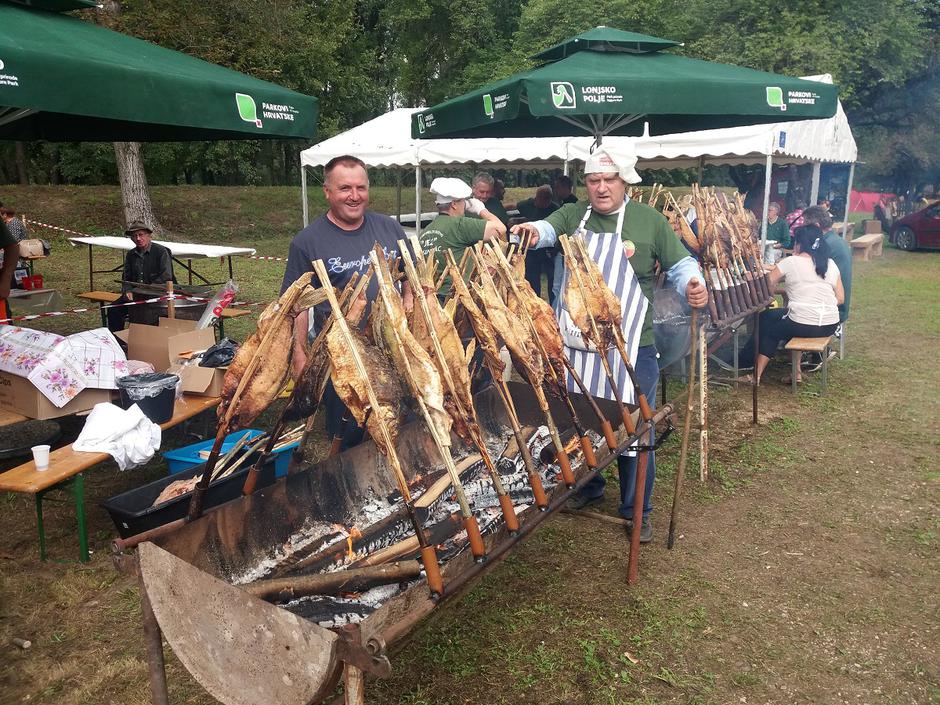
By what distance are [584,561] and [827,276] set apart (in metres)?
4.68

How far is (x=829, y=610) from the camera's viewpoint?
3.44m

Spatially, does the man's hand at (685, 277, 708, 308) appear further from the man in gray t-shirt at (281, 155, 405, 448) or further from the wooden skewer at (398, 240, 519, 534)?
the wooden skewer at (398, 240, 519, 534)

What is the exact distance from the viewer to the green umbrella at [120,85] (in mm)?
3398

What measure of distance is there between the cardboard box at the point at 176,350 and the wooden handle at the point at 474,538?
3.27 meters

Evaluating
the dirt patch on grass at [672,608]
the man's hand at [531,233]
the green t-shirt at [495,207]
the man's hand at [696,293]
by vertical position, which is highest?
the green t-shirt at [495,207]

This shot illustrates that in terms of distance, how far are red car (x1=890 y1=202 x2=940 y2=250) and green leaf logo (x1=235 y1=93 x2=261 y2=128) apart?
20.5m

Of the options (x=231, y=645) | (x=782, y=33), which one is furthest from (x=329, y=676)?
(x=782, y=33)

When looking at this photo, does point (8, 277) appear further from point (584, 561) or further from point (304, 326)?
point (584, 561)

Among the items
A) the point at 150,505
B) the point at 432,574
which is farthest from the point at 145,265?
the point at 432,574

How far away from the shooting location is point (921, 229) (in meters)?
19.2

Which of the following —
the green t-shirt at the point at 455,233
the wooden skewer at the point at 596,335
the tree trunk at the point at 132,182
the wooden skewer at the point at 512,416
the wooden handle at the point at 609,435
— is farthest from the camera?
the tree trunk at the point at 132,182

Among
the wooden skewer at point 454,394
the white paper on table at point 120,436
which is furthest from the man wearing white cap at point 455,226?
the wooden skewer at point 454,394

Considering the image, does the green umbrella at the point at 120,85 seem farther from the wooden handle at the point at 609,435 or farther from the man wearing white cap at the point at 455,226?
the wooden handle at the point at 609,435

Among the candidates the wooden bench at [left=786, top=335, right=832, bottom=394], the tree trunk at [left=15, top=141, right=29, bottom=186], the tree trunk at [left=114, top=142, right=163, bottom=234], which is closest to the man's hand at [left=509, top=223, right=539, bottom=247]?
the wooden bench at [left=786, top=335, right=832, bottom=394]
